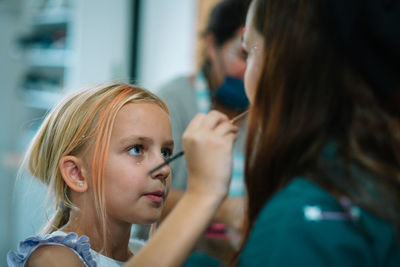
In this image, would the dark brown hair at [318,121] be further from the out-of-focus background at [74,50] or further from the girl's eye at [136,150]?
the out-of-focus background at [74,50]

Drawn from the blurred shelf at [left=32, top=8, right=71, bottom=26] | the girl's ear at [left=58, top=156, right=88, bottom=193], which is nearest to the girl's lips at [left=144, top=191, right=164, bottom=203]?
the girl's ear at [left=58, top=156, right=88, bottom=193]

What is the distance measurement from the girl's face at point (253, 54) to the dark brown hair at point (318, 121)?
4 centimetres

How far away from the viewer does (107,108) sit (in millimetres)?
785

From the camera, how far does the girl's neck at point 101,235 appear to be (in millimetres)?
778

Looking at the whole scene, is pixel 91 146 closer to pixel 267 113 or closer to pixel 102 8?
pixel 267 113

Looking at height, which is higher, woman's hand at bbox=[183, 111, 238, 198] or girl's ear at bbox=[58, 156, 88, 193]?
woman's hand at bbox=[183, 111, 238, 198]

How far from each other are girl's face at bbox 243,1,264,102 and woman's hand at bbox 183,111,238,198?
9cm

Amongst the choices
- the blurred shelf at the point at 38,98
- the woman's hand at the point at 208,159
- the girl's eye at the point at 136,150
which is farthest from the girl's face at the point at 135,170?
the blurred shelf at the point at 38,98

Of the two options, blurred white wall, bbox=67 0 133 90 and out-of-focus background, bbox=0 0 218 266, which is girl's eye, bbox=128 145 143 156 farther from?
blurred white wall, bbox=67 0 133 90

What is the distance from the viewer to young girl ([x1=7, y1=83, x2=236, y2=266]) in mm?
754

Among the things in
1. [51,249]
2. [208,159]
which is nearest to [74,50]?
[51,249]

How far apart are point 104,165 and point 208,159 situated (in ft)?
0.80

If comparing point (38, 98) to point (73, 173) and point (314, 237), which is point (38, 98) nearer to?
point (73, 173)

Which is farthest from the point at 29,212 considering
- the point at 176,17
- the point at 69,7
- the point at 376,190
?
the point at 69,7
